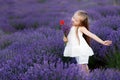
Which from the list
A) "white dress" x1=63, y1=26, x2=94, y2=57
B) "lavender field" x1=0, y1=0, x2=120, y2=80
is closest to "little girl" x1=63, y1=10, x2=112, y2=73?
"white dress" x1=63, y1=26, x2=94, y2=57

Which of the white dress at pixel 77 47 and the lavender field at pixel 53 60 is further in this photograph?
the white dress at pixel 77 47

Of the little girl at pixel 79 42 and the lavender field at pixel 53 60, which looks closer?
the lavender field at pixel 53 60

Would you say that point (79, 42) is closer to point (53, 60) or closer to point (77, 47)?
point (77, 47)

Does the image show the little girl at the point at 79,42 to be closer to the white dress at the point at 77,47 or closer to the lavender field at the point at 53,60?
the white dress at the point at 77,47

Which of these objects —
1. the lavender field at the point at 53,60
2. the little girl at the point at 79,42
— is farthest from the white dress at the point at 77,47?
the lavender field at the point at 53,60

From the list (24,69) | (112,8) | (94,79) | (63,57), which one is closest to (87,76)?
(94,79)

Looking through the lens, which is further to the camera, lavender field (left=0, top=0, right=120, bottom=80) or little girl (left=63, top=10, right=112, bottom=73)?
little girl (left=63, top=10, right=112, bottom=73)

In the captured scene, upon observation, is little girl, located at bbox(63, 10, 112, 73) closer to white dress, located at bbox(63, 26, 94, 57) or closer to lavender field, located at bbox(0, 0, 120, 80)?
white dress, located at bbox(63, 26, 94, 57)

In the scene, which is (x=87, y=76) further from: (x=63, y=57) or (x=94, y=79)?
(x=63, y=57)

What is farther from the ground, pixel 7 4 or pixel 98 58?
pixel 98 58

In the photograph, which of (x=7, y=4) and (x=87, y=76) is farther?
(x=7, y=4)

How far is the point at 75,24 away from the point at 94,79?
39.8 inches

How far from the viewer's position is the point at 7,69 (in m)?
3.56

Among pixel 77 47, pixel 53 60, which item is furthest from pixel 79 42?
pixel 53 60
